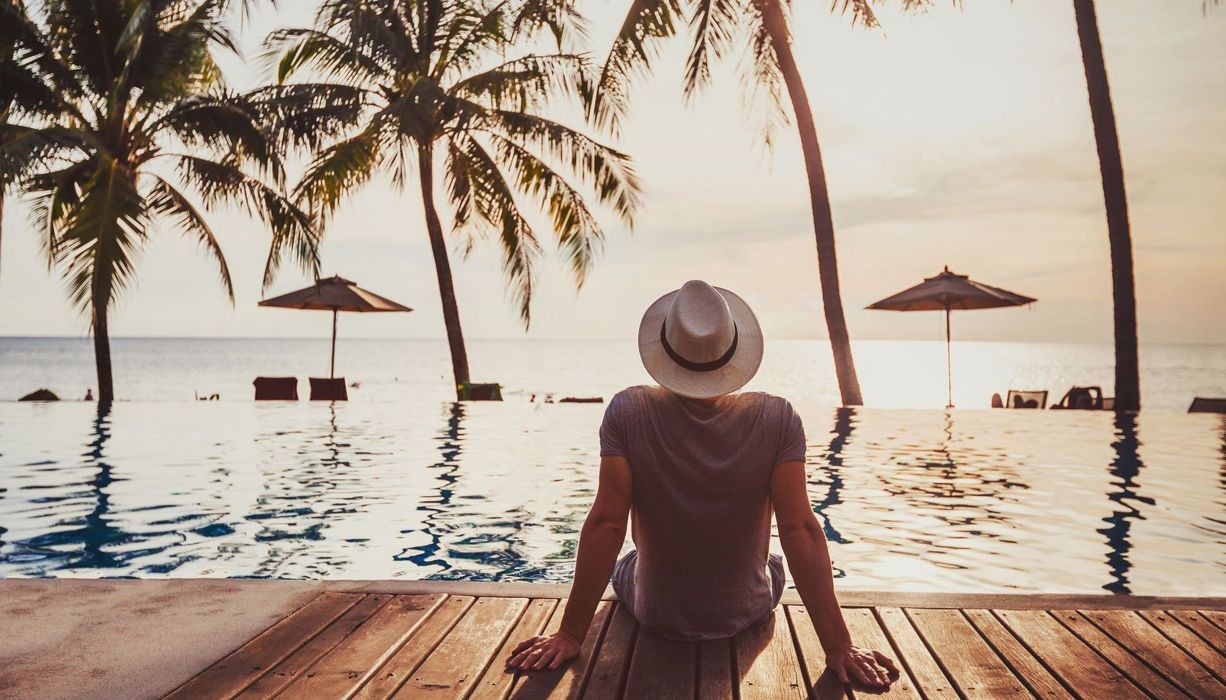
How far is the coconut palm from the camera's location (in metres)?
14.0

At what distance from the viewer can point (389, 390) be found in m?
47.7

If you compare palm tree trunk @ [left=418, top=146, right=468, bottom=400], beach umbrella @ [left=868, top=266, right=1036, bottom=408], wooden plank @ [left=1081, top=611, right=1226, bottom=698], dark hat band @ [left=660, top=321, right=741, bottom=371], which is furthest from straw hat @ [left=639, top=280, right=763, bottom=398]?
beach umbrella @ [left=868, top=266, right=1036, bottom=408]

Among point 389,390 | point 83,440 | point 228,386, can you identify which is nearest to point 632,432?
point 83,440

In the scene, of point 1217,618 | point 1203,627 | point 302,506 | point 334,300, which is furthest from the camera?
point 334,300

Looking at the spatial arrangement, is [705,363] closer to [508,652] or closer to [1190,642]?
[508,652]

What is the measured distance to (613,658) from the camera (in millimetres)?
3035

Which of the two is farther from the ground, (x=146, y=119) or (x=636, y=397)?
(x=146, y=119)

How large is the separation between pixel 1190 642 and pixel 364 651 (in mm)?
2839

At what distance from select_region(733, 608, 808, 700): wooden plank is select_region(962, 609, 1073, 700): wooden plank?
0.69 m

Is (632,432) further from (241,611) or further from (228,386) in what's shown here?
(228,386)

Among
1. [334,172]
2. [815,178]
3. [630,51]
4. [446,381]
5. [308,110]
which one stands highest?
[630,51]

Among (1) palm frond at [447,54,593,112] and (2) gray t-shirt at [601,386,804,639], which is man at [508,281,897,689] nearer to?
(2) gray t-shirt at [601,386,804,639]

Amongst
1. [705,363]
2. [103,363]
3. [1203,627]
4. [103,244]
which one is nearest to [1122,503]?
[1203,627]

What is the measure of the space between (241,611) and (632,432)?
1808 millimetres
